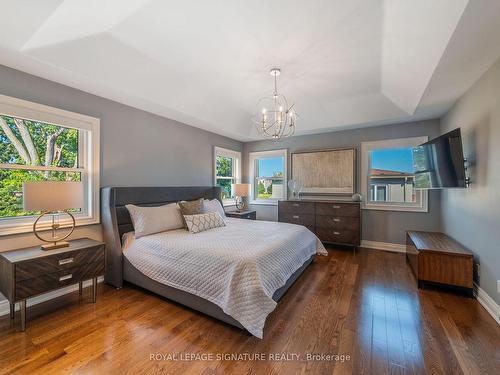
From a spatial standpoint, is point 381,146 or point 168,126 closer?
point 168,126

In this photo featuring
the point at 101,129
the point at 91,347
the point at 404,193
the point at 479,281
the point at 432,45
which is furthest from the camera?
the point at 404,193

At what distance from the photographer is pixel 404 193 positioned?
4.21 m

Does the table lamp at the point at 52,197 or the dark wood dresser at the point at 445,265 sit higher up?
the table lamp at the point at 52,197

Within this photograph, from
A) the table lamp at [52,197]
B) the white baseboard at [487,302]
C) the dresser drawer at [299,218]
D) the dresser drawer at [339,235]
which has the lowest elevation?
the white baseboard at [487,302]

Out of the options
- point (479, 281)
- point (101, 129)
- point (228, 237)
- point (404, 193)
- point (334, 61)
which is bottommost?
point (479, 281)

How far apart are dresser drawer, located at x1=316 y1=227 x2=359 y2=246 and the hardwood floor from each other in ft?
4.62

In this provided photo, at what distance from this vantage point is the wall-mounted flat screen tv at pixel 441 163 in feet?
8.38

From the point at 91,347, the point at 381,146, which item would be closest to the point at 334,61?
the point at 381,146

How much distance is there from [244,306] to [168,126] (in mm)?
3146

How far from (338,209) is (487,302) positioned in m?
2.22

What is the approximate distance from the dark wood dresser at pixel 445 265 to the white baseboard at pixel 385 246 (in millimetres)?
1264

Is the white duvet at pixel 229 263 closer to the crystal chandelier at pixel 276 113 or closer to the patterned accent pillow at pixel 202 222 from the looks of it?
the patterned accent pillow at pixel 202 222

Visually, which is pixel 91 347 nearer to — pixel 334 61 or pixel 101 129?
pixel 101 129

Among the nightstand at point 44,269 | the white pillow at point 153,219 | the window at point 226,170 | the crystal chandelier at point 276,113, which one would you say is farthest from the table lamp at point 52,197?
the window at point 226,170
